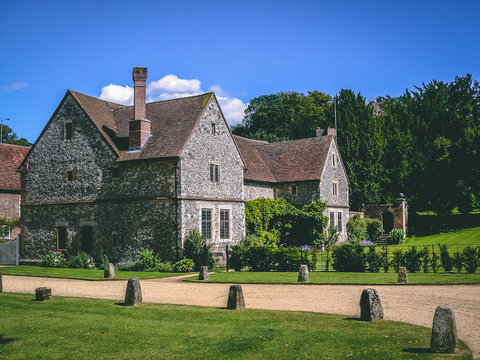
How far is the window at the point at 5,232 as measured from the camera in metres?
37.2

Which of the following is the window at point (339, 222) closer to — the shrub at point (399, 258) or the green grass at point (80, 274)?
the shrub at point (399, 258)

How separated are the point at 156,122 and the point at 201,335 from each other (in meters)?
21.4

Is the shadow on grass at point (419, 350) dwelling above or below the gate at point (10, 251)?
below

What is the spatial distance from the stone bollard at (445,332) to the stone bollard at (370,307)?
309 centimetres

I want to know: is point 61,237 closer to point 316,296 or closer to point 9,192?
point 9,192

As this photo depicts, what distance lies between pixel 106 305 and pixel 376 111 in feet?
248

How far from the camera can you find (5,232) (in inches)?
1485

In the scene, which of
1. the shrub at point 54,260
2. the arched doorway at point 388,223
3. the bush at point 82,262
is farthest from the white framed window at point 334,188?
the shrub at point 54,260

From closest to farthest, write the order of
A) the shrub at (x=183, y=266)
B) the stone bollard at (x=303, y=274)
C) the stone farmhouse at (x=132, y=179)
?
the stone bollard at (x=303, y=274)
the shrub at (x=183, y=266)
the stone farmhouse at (x=132, y=179)

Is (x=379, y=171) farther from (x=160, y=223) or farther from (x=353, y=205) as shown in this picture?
(x=160, y=223)

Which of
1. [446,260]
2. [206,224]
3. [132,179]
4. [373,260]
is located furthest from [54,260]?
[446,260]

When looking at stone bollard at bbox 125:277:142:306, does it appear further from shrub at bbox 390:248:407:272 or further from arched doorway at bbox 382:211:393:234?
arched doorway at bbox 382:211:393:234

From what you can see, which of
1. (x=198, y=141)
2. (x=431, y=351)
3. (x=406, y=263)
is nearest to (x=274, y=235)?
(x=198, y=141)

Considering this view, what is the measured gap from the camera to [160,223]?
91.9ft
